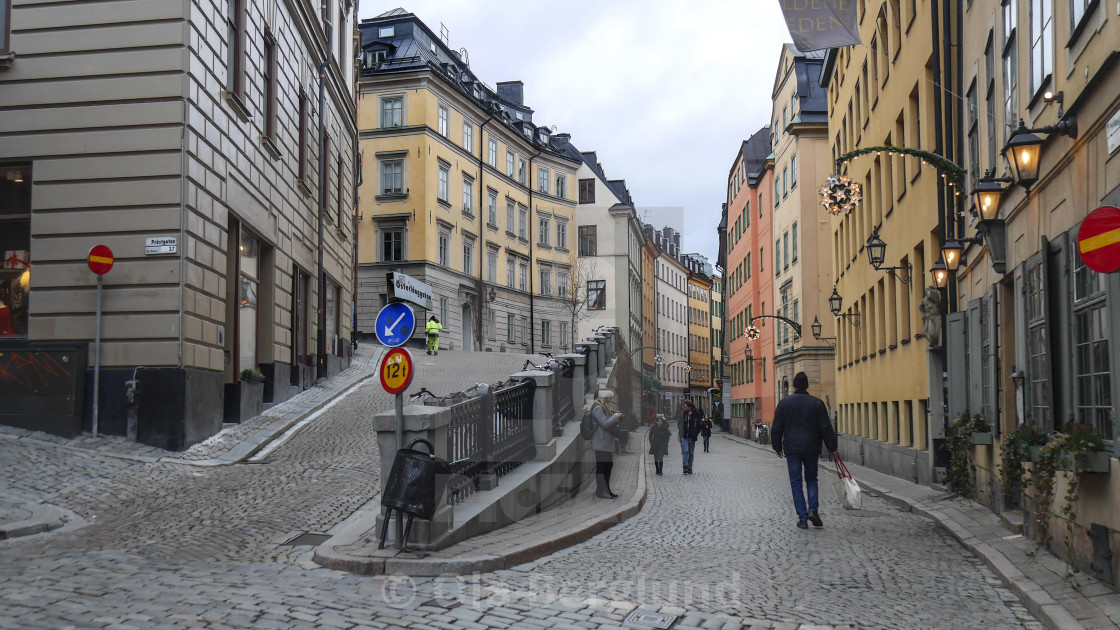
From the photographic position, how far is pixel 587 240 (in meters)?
74.7

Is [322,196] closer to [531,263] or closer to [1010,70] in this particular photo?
[1010,70]

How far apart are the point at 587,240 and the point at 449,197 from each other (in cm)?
2240

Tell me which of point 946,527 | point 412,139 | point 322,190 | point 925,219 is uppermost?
point 412,139

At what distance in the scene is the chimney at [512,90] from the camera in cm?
7269

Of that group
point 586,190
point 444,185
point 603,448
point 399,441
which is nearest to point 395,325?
point 399,441

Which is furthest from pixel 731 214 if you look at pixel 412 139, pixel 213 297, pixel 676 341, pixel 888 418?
pixel 213 297

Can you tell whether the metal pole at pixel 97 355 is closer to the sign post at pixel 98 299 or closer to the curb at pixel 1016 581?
the sign post at pixel 98 299

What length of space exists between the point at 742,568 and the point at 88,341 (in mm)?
10206

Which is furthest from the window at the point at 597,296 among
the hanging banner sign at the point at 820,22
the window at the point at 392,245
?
the hanging banner sign at the point at 820,22

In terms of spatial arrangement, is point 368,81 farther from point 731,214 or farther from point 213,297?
point 213,297

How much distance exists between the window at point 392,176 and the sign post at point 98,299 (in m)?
36.7

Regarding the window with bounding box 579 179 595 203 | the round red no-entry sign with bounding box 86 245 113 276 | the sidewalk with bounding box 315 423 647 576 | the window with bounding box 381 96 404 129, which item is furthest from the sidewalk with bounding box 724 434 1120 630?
the window with bounding box 579 179 595 203

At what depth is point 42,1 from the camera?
1569 cm

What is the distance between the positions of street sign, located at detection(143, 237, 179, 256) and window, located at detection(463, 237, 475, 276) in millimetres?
39912
